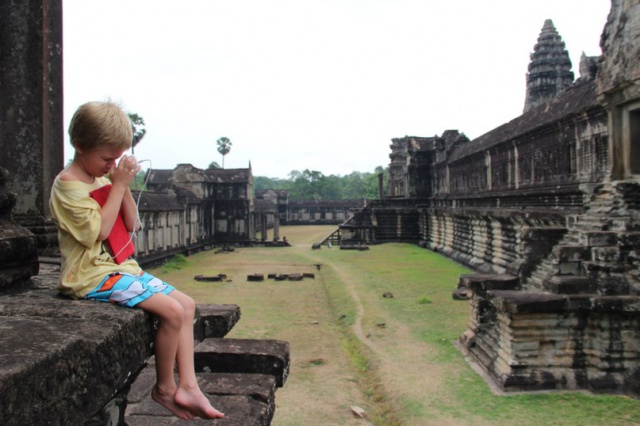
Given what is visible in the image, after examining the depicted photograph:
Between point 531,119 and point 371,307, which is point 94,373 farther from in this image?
point 531,119

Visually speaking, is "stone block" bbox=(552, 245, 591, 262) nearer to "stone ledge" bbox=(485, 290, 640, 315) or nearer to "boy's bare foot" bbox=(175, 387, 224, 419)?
"stone ledge" bbox=(485, 290, 640, 315)

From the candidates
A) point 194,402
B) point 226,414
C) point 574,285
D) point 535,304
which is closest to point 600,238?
point 574,285

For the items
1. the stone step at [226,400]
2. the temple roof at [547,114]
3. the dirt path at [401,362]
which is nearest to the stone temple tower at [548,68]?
the temple roof at [547,114]

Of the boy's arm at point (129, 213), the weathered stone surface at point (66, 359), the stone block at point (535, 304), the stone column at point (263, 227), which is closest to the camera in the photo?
the weathered stone surface at point (66, 359)

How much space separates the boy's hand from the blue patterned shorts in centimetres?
43

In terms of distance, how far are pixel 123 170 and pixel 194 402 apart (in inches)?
43.1

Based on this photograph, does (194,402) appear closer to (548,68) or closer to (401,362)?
(401,362)

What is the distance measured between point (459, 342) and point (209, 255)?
22.4m

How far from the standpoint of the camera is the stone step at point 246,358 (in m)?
4.10

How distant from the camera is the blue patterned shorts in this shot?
2.18 metres

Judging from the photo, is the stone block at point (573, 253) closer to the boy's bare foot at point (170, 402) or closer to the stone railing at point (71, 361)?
the stone railing at point (71, 361)

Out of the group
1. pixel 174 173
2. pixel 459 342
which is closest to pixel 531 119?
pixel 459 342

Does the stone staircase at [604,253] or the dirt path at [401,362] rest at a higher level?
the stone staircase at [604,253]

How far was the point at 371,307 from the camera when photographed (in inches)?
526
